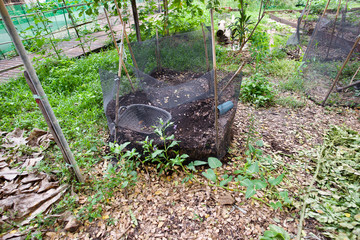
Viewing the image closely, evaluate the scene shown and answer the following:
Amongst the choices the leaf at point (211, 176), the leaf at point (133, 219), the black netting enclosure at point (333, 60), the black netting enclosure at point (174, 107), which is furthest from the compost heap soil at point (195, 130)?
the black netting enclosure at point (333, 60)

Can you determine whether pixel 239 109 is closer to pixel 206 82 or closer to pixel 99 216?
pixel 206 82

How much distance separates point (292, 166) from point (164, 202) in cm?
141

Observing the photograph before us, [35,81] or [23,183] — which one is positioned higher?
[35,81]

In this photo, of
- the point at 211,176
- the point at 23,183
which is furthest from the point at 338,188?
the point at 23,183

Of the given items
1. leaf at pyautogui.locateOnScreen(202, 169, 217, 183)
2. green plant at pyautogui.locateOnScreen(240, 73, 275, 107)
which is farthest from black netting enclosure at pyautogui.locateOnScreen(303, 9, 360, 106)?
leaf at pyautogui.locateOnScreen(202, 169, 217, 183)

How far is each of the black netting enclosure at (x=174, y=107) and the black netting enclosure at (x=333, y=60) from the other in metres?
1.87

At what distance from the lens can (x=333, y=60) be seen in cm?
327

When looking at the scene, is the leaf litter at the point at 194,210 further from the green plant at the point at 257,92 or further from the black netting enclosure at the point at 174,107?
the green plant at the point at 257,92

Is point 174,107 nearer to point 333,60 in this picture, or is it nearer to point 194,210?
point 194,210

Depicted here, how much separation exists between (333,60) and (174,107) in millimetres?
2912

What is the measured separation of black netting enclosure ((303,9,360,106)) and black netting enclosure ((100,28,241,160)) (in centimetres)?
187

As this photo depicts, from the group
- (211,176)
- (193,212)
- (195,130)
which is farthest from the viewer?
(195,130)

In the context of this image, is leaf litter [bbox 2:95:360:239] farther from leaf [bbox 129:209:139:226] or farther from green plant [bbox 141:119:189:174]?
green plant [bbox 141:119:189:174]

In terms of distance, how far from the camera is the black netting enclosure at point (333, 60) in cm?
319
